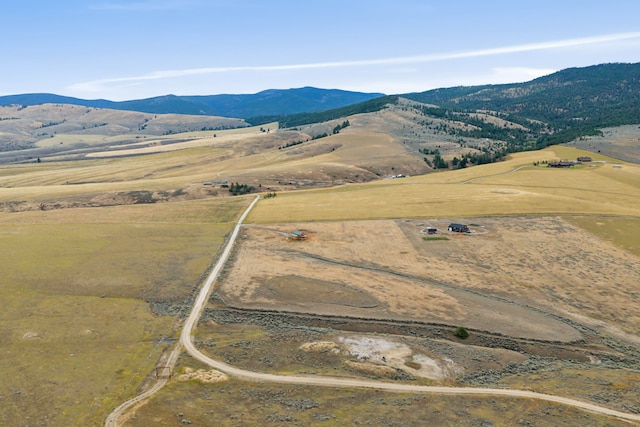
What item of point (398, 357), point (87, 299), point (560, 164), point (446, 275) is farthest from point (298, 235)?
point (560, 164)

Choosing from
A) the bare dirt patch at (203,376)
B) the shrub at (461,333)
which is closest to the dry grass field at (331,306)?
the shrub at (461,333)

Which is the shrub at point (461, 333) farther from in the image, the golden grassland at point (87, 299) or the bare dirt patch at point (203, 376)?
the golden grassland at point (87, 299)

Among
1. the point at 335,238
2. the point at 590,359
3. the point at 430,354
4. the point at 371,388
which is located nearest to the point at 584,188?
the point at 335,238

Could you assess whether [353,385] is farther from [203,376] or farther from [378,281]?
[378,281]

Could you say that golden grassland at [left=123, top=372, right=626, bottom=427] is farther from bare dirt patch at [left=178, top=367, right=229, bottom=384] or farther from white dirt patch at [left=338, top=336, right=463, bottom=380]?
white dirt patch at [left=338, top=336, right=463, bottom=380]

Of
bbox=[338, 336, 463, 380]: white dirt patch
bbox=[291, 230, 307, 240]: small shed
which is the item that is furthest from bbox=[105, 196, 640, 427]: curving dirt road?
bbox=[291, 230, 307, 240]: small shed
